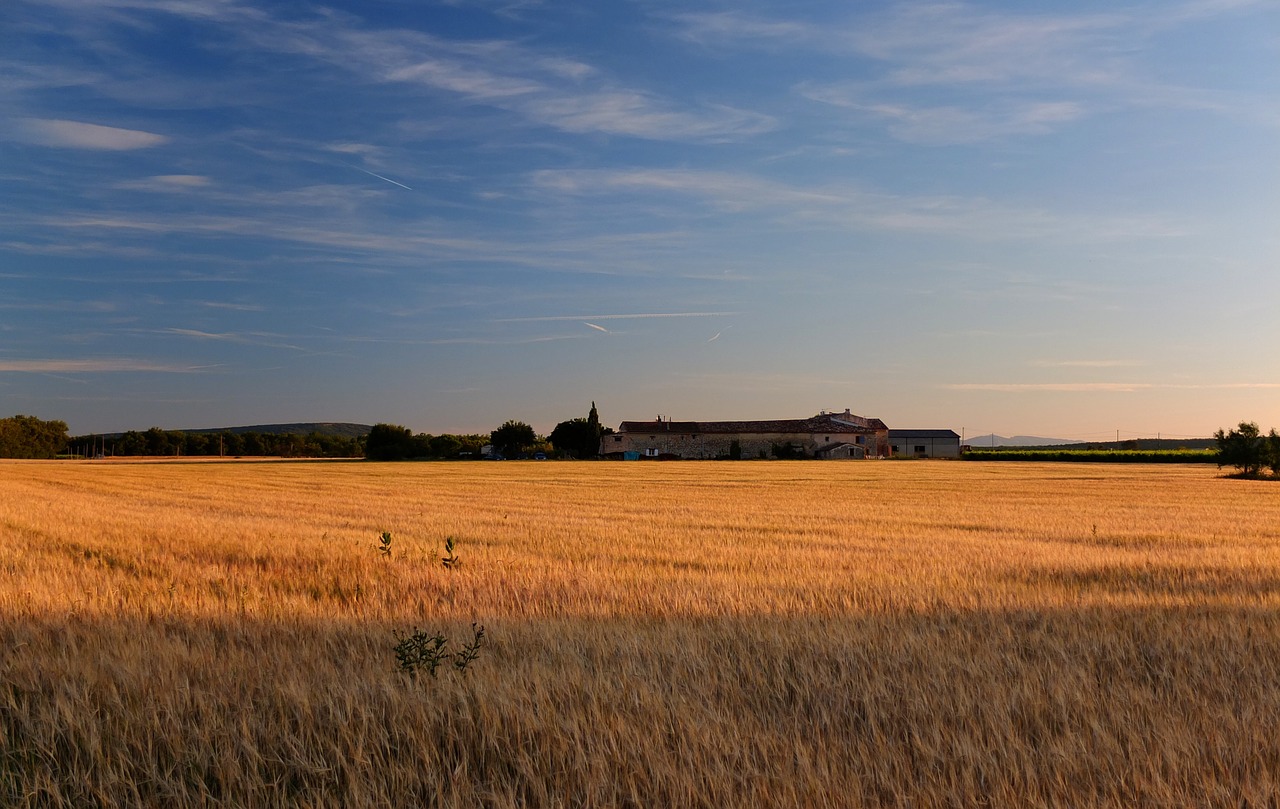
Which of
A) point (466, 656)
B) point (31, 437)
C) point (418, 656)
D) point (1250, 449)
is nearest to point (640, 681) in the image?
point (466, 656)

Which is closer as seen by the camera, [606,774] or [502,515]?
[606,774]

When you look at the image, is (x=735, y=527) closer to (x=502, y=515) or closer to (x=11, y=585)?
(x=502, y=515)

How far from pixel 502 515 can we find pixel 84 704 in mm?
16750

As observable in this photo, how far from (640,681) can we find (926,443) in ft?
500

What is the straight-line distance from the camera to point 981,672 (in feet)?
19.4

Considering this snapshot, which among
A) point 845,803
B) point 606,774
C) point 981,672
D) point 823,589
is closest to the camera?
point 845,803

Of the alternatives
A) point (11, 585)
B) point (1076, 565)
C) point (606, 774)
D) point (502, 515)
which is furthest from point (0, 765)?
point (502, 515)

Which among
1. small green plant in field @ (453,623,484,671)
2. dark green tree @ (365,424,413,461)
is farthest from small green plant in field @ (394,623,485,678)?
dark green tree @ (365,424,413,461)

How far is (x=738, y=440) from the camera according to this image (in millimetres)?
120188

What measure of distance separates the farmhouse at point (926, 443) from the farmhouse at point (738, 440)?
93.7 ft

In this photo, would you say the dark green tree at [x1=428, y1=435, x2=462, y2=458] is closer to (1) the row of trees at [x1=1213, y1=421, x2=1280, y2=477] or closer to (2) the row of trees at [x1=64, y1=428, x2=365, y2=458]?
(2) the row of trees at [x1=64, y1=428, x2=365, y2=458]

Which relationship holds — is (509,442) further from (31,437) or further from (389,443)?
(31,437)

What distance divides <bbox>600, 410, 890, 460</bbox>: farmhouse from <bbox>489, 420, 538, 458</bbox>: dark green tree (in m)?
10.6

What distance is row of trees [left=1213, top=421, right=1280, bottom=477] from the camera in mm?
53500
